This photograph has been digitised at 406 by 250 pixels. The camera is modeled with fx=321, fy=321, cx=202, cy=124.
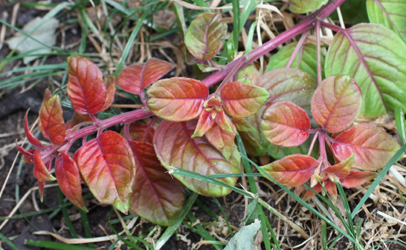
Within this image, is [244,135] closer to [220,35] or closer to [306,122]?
[306,122]

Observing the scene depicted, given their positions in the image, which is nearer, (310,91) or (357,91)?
(357,91)

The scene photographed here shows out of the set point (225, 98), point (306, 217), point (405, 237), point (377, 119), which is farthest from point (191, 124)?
point (405, 237)

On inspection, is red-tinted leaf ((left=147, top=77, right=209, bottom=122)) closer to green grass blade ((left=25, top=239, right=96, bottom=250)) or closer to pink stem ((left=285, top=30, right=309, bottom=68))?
pink stem ((left=285, top=30, right=309, bottom=68))

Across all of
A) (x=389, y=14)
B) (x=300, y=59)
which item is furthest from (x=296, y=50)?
(x=389, y=14)

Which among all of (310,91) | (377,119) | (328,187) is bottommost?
(328,187)

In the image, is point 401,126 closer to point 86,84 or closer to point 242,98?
point 242,98

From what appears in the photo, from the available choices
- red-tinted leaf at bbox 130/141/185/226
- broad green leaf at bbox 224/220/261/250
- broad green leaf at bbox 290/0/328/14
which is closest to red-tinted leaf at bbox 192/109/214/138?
red-tinted leaf at bbox 130/141/185/226

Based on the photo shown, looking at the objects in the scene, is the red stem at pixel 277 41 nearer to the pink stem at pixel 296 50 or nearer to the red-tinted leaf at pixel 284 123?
the pink stem at pixel 296 50
